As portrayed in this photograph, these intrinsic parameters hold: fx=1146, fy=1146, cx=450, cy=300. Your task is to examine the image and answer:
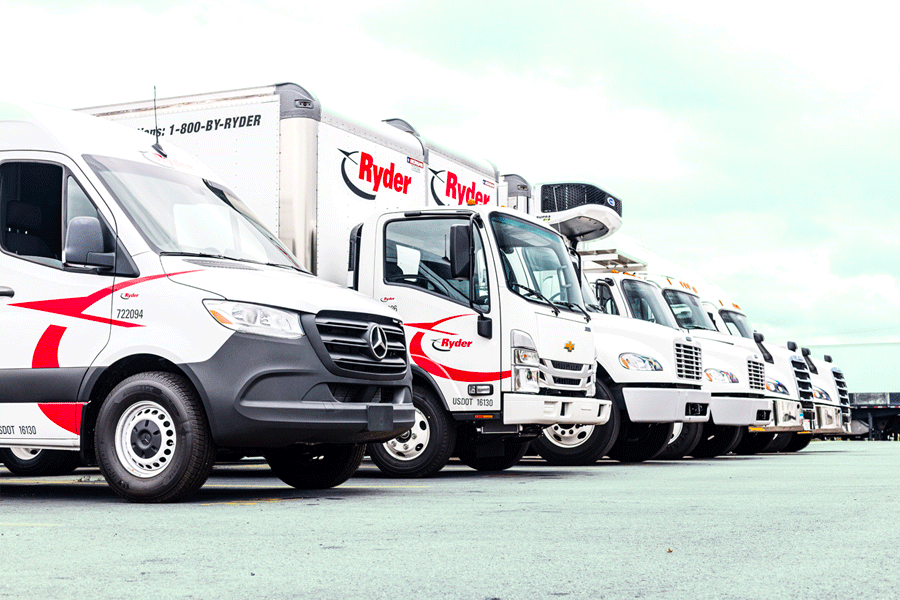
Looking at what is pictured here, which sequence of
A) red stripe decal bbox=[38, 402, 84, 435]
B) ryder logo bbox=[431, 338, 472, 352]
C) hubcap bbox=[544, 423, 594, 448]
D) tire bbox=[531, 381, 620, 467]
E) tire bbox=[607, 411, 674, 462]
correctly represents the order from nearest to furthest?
red stripe decal bbox=[38, 402, 84, 435]
ryder logo bbox=[431, 338, 472, 352]
tire bbox=[531, 381, 620, 467]
hubcap bbox=[544, 423, 594, 448]
tire bbox=[607, 411, 674, 462]

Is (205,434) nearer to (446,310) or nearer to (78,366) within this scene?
(78,366)

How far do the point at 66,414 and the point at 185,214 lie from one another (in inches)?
64.3

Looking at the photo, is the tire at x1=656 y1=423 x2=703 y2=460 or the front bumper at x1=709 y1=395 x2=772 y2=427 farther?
the front bumper at x1=709 y1=395 x2=772 y2=427

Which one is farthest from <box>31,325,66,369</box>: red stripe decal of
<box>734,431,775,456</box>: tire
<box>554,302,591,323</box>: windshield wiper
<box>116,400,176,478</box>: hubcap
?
<box>734,431,775,456</box>: tire

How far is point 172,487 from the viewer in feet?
23.9

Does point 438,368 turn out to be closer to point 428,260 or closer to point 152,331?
point 428,260

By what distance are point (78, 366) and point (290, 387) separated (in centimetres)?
148

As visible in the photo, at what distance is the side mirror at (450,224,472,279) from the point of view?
10281 millimetres

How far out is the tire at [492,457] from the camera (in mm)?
11719

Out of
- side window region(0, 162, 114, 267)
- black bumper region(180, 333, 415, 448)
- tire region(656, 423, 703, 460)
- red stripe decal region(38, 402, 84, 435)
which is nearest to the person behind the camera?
black bumper region(180, 333, 415, 448)

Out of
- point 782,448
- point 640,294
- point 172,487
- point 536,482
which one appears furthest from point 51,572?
point 782,448

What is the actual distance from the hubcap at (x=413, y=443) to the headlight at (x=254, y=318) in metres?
3.35

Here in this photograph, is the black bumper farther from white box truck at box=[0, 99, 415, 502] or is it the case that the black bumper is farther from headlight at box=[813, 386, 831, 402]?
headlight at box=[813, 386, 831, 402]

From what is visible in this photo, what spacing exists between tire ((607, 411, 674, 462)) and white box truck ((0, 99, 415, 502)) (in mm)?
6236
